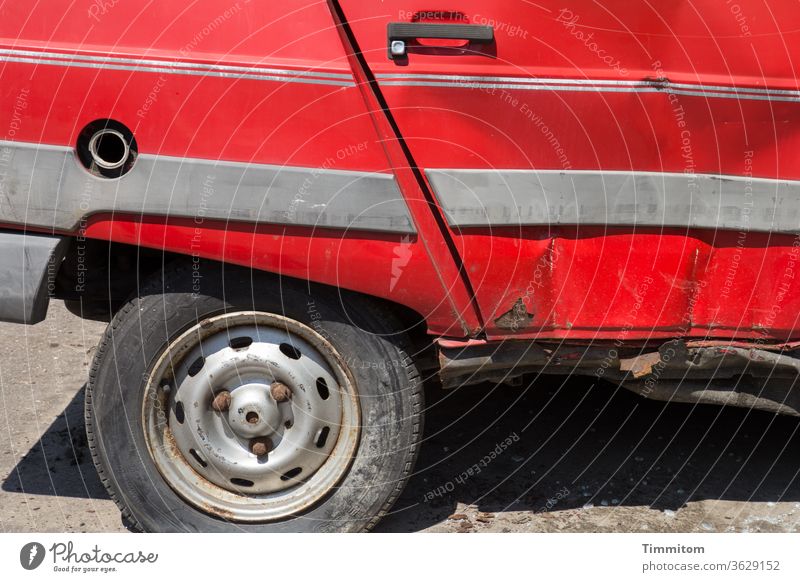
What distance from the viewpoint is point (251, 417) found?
3289mm

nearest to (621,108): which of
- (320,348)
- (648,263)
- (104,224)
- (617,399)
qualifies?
(648,263)

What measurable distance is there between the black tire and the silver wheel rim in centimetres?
4

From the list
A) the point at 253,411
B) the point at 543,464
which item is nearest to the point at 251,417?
the point at 253,411

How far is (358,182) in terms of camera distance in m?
3.02

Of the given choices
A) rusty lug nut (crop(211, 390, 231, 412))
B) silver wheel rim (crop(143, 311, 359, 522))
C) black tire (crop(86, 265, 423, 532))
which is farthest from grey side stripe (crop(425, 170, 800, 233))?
rusty lug nut (crop(211, 390, 231, 412))

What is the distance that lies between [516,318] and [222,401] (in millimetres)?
1079

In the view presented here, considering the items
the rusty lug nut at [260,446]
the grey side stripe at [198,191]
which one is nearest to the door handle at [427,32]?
the grey side stripe at [198,191]

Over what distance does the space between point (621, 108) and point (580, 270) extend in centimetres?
56

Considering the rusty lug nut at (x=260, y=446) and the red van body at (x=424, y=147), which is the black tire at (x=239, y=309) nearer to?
the red van body at (x=424, y=147)

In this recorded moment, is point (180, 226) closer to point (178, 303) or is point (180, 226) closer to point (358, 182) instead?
point (178, 303)

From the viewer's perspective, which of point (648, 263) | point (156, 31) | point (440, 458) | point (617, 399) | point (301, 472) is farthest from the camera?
point (617, 399)

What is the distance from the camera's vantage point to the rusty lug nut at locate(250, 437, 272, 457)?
131 inches

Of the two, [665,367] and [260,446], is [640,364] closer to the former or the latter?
[665,367]

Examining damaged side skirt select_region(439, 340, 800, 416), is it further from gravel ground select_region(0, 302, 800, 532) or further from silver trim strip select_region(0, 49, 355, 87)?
silver trim strip select_region(0, 49, 355, 87)
